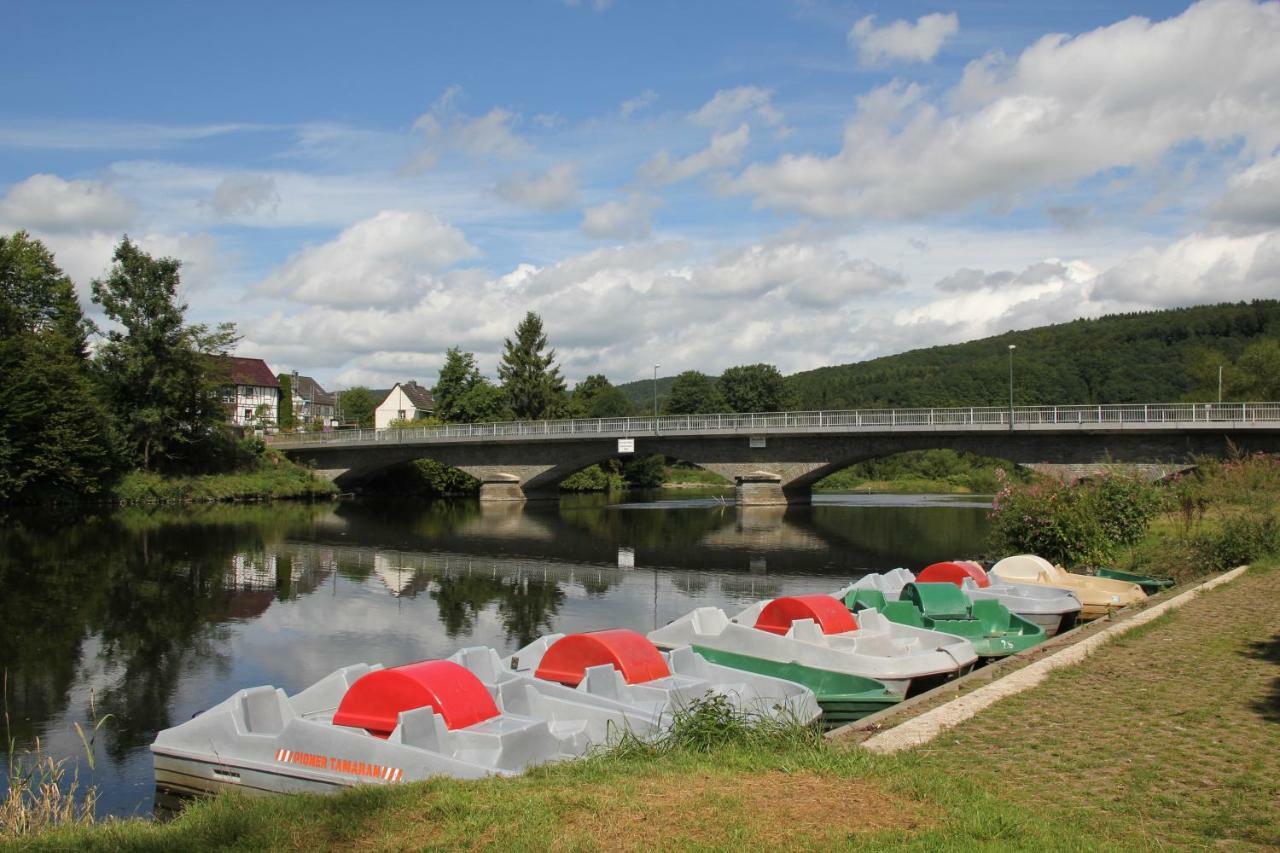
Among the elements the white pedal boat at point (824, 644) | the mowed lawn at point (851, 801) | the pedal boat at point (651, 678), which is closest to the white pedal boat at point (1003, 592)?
the white pedal boat at point (824, 644)

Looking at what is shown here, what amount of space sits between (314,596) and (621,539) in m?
15.2

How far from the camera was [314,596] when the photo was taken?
858 inches

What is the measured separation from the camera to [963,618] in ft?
44.7

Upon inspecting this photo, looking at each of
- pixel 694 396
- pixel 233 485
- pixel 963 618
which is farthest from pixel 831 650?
pixel 694 396

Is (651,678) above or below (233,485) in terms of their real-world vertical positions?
above

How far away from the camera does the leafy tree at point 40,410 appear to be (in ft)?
142

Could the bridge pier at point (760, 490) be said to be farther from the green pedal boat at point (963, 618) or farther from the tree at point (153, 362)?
the green pedal boat at point (963, 618)

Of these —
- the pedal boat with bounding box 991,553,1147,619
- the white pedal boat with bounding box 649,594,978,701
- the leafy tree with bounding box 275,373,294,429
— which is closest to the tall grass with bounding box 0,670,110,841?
the white pedal boat with bounding box 649,594,978,701

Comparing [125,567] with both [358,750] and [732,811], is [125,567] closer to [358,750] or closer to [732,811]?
[358,750]

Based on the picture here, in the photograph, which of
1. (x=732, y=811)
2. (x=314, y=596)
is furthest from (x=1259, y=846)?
(x=314, y=596)

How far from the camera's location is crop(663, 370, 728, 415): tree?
296 feet

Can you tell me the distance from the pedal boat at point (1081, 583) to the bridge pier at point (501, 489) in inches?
1573

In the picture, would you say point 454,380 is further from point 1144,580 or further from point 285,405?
point 1144,580

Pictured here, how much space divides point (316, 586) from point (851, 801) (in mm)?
19969
